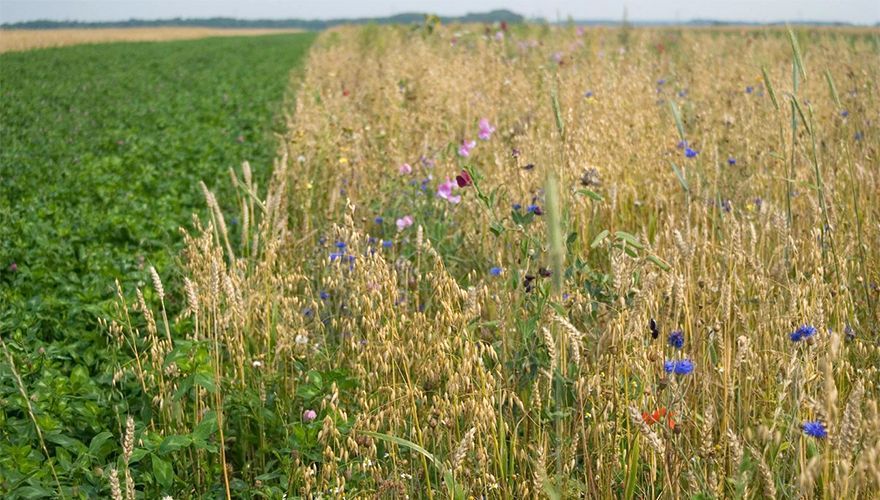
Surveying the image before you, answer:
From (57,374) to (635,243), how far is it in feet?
6.09

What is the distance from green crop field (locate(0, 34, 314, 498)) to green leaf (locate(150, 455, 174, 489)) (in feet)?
0.45

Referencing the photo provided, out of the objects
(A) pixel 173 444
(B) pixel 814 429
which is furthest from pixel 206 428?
(B) pixel 814 429

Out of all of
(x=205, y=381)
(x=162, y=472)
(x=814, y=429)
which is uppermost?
(x=814, y=429)

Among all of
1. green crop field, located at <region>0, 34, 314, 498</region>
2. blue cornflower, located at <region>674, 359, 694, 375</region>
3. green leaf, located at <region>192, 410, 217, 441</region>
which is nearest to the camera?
blue cornflower, located at <region>674, 359, 694, 375</region>

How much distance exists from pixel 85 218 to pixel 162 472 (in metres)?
2.83

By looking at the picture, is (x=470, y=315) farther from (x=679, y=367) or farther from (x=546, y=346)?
(x=679, y=367)

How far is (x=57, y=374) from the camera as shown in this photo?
262 cm

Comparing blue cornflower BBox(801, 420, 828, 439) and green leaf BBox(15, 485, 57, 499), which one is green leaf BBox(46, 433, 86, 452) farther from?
blue cornflower BBox(801, 420, 828, 439)

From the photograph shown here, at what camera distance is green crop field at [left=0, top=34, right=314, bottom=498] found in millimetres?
2357

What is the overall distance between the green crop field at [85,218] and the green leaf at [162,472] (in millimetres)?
136

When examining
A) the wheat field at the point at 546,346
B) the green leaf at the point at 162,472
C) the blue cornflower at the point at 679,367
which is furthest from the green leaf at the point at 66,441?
the blue cornflower at the point at 679,367

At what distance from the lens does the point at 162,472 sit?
205 centimetres

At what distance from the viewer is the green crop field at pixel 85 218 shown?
2357 mm

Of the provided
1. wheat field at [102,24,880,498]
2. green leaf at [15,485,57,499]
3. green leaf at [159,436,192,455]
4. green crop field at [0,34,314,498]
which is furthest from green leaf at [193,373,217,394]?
green leaf at [15,485,57,499]
